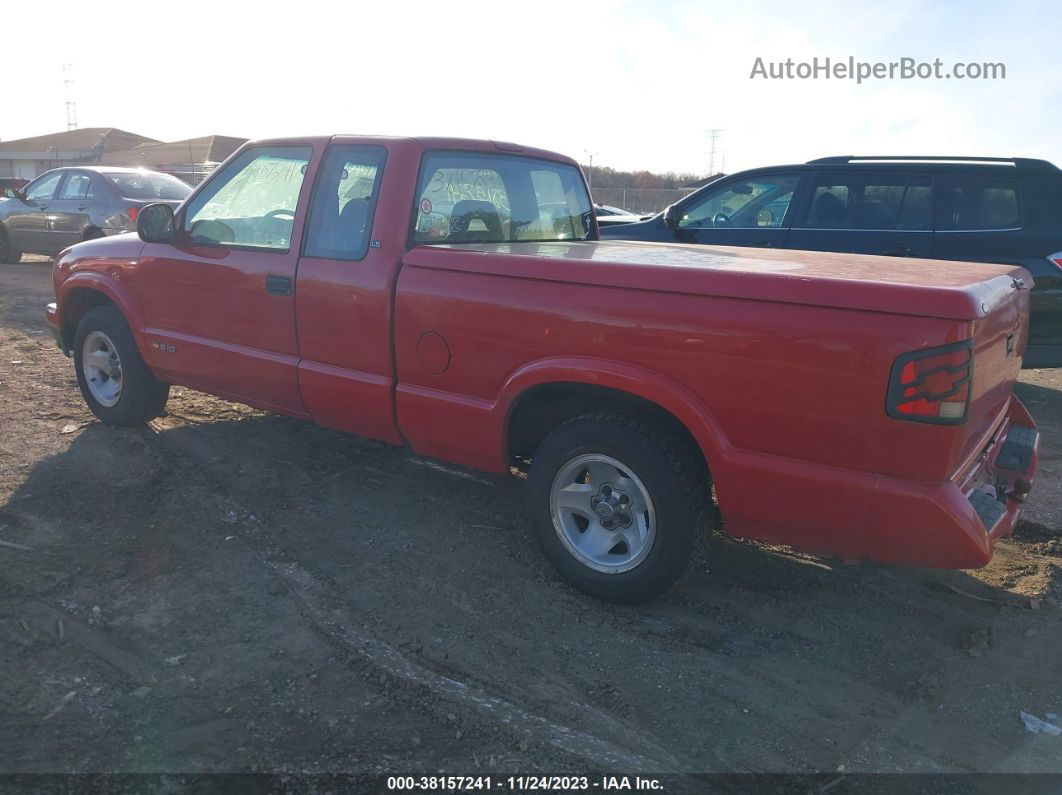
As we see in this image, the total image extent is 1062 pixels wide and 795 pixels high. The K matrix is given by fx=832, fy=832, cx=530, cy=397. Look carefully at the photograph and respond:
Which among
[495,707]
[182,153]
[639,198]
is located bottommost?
[495,707]

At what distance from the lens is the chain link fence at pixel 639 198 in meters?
29.0

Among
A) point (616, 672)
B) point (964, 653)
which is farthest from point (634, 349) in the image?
point (964, 653)

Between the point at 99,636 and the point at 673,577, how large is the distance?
223cm

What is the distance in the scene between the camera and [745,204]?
752 centimetres

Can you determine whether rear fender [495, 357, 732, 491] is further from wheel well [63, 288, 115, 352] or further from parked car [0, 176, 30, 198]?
parked car [0, 176, 30, 198]

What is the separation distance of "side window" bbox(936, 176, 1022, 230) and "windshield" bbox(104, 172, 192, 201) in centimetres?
989

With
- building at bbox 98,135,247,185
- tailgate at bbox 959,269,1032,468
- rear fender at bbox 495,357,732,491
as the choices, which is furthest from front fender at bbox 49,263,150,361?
building at bbox 98,135,247,185

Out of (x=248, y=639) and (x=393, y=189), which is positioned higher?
(x=393, y=189)

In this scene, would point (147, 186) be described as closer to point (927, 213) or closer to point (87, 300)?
point (87, 300)

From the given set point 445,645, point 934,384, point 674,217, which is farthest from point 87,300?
point 934,384

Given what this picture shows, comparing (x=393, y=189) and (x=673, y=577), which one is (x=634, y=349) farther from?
(x=393, y=189)

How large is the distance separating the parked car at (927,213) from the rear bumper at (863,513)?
3969 mm

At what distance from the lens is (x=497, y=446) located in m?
3.72

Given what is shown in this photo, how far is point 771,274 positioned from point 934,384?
647 millimetres
